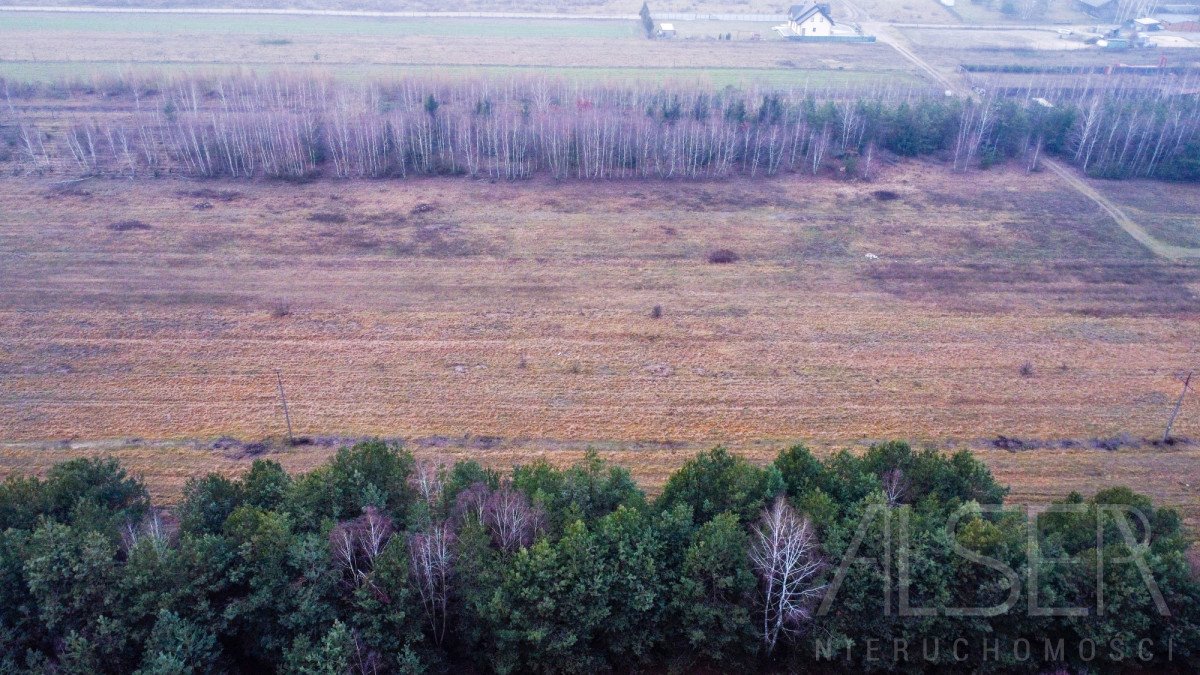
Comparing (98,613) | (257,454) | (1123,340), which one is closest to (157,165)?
(257,454)

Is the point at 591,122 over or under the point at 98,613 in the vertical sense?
over

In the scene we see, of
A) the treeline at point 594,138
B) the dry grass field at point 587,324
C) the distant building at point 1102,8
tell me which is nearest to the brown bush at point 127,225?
the dry grass field at point 587,324

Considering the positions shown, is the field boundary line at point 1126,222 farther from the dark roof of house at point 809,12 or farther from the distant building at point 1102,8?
the distant building at point 1102,8

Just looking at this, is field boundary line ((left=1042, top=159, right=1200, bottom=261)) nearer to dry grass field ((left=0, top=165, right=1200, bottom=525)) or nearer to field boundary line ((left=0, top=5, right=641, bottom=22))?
dry grass field ((left=0, top=165, right=1200, bottom=525))

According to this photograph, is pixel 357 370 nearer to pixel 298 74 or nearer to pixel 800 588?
pixel 800 588

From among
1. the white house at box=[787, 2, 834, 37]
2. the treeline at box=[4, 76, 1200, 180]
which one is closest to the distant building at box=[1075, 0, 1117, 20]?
the white house at box=[787, 2, 834, 37]

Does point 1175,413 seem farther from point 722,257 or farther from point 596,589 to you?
point 596,589
